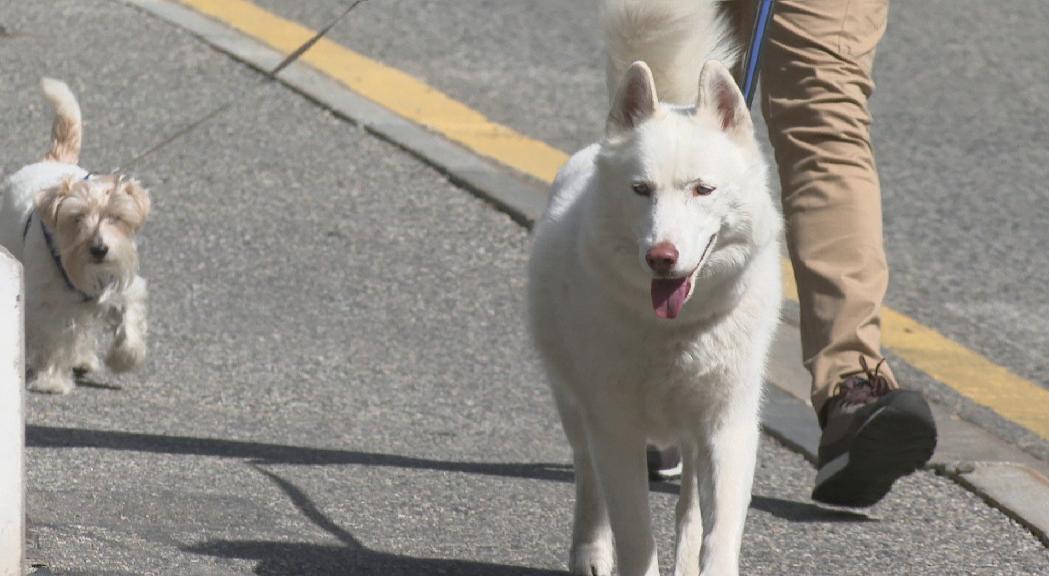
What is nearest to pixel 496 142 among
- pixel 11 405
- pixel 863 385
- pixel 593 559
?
pixel 863 385

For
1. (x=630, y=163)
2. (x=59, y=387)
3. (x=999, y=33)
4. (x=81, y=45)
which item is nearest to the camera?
(x=630, y=163)

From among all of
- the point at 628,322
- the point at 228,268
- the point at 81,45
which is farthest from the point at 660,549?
the point at 81,45

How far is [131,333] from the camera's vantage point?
216 inches

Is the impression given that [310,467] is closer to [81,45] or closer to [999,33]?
[81,45]

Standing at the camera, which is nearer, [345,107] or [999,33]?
[345,107]

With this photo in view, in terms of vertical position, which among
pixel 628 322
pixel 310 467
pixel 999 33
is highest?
pixel 628 322

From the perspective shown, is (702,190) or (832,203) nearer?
(702,190)

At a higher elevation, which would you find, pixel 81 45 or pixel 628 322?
pixel 628 322

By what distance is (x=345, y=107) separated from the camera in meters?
8.44

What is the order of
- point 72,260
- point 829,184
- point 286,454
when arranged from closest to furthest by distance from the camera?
point 829,184, point 286,454, point 72,260

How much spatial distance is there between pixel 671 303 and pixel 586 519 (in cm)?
87

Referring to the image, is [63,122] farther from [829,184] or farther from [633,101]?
[633,101]

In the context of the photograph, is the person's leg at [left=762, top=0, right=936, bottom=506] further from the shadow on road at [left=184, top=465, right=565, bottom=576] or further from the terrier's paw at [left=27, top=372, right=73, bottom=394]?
the terrier's paw at [left=27, top=372, right=73, bottom=394]

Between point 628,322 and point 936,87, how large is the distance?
6.84 m
